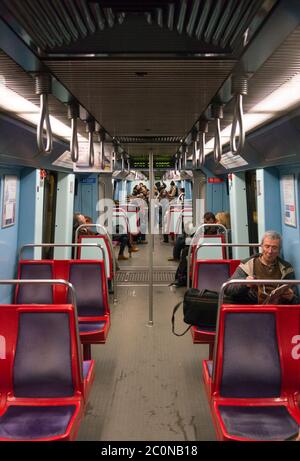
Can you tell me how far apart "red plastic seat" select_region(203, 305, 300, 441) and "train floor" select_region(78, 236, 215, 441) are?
64 cm

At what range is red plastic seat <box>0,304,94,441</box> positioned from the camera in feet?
7.15

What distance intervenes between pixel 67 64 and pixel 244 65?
88 cm

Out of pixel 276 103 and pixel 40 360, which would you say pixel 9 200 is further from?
pixel 276 103

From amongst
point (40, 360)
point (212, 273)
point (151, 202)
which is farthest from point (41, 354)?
point (151, 202)

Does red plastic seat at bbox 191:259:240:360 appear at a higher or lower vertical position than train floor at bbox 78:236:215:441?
higher

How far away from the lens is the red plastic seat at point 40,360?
7.15 feet

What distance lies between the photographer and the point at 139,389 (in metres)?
3.28

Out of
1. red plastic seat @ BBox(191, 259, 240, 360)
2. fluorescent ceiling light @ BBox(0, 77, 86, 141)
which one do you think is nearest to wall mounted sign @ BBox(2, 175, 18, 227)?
fluorescent ceiling light @ BBox(0, 77, 86, 141)

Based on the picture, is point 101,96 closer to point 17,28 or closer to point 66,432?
point 17,28

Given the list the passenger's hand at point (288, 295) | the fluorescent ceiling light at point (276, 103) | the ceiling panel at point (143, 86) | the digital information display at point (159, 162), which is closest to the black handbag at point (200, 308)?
the passenger's hand at point (288, 295)

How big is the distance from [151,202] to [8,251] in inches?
81.4

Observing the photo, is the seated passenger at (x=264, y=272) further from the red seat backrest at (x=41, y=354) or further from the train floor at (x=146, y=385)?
the red seat backrest at (x=41, y=354)

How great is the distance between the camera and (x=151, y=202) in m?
5.18

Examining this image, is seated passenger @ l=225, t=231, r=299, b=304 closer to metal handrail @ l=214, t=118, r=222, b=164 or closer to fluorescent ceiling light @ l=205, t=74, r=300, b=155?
metal handrail @ l=214, t=118, r=222, b=164
